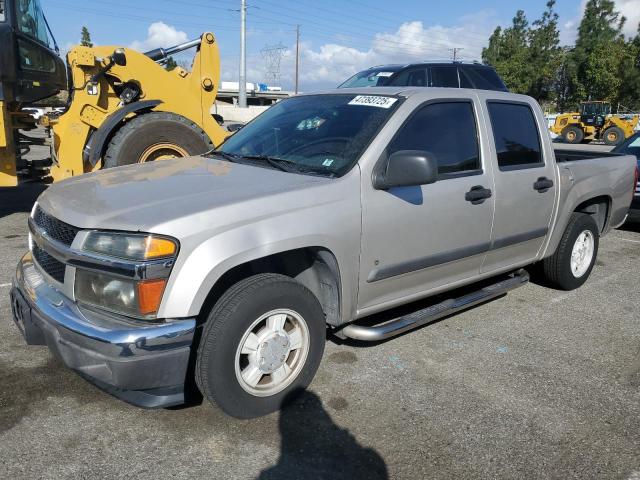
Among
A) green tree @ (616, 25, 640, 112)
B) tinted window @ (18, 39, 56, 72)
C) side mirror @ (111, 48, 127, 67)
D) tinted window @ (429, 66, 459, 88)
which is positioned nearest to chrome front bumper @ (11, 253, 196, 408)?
side mirror @ (111, 48, 127, 67)

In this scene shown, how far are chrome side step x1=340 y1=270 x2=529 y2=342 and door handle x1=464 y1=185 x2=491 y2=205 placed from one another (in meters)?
0.74

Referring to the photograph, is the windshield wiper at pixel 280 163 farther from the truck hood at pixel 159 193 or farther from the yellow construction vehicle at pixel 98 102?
the yellow construction vehicle at pixel 98 102

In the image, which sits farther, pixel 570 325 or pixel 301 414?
pixel 570 325

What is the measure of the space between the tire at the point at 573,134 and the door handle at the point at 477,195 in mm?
25886

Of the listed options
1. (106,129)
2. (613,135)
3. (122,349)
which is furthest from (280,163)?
(613,135)

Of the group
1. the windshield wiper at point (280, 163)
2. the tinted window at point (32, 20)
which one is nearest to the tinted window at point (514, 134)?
the windshield wiper at point (280, 163)

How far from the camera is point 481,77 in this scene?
372 inches

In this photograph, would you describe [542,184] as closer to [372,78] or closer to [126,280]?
[126,280]

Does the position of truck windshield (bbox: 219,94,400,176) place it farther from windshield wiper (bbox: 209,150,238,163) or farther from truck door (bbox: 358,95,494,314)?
truck door (bbox: 358,95,494,314)

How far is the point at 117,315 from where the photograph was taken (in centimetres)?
260

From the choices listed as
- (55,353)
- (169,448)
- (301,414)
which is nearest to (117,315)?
(55,353)

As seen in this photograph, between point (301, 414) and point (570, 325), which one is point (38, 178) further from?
point (570, 325)

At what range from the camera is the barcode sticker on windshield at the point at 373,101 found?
3.55 meters

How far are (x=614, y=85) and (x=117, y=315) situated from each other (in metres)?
49.1
